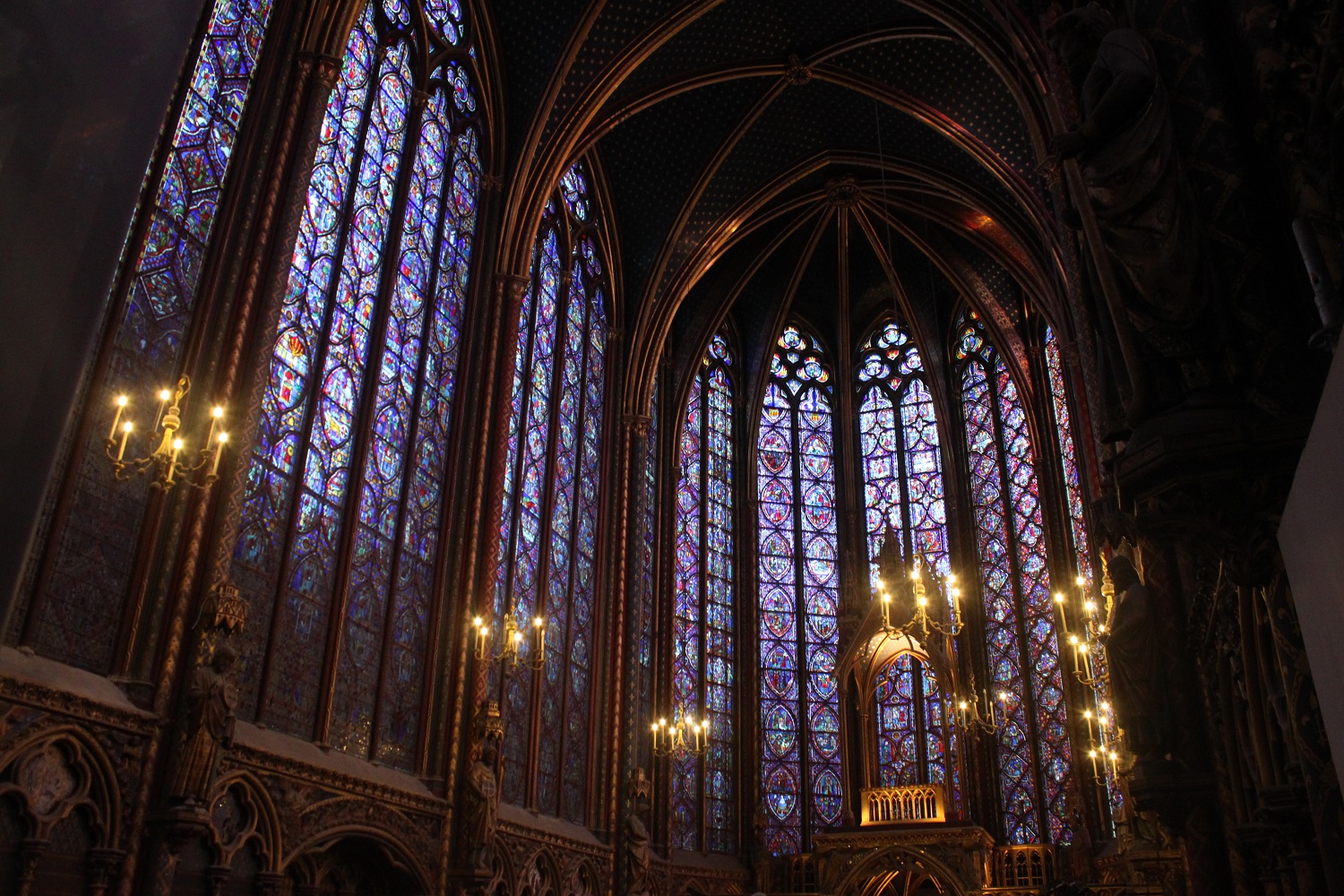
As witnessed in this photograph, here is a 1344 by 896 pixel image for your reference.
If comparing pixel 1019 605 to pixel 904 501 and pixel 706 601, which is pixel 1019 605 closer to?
pixel 904 501

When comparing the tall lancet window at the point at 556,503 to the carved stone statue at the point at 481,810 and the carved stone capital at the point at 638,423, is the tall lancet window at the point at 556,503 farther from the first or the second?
the carved stone statue at the point at 481,810

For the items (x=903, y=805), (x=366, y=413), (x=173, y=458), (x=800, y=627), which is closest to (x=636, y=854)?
(x=903, y=805)

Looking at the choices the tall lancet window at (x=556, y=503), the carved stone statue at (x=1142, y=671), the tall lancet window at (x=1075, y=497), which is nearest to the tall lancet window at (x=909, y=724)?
the tall lancet window at (x=1075, y=497)

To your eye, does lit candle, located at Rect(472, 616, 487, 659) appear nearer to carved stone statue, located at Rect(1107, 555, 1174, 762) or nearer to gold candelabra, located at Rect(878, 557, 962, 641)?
gold candelabra, located at Rect(878, 557, 962, 641)

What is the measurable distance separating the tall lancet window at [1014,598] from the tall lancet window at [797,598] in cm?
291

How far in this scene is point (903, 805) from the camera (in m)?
18.0

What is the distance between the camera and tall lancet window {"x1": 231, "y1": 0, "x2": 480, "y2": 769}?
10.8 metres

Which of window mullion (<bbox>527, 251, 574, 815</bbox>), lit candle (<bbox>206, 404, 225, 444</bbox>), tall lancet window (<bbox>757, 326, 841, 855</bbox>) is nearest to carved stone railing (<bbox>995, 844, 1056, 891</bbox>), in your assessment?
tall lancet window (<bbox>757, 326, 841, 855</bbox>)

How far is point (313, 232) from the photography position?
11.9 meters

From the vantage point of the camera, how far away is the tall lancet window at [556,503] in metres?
14.9

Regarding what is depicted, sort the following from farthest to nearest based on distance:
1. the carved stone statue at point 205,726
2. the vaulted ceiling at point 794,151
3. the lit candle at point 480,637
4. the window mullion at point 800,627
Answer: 1. the window mullion at point 800,627
2. the vaulted ceiling at point 794,151
3. the lit candle at point 480,637
4. the carved stone statue at point 205,726

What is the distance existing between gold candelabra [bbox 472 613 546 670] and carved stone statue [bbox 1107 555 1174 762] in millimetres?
7129

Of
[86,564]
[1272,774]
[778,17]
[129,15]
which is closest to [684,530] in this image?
[778,17]

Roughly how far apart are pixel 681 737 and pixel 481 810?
21.1 ft
